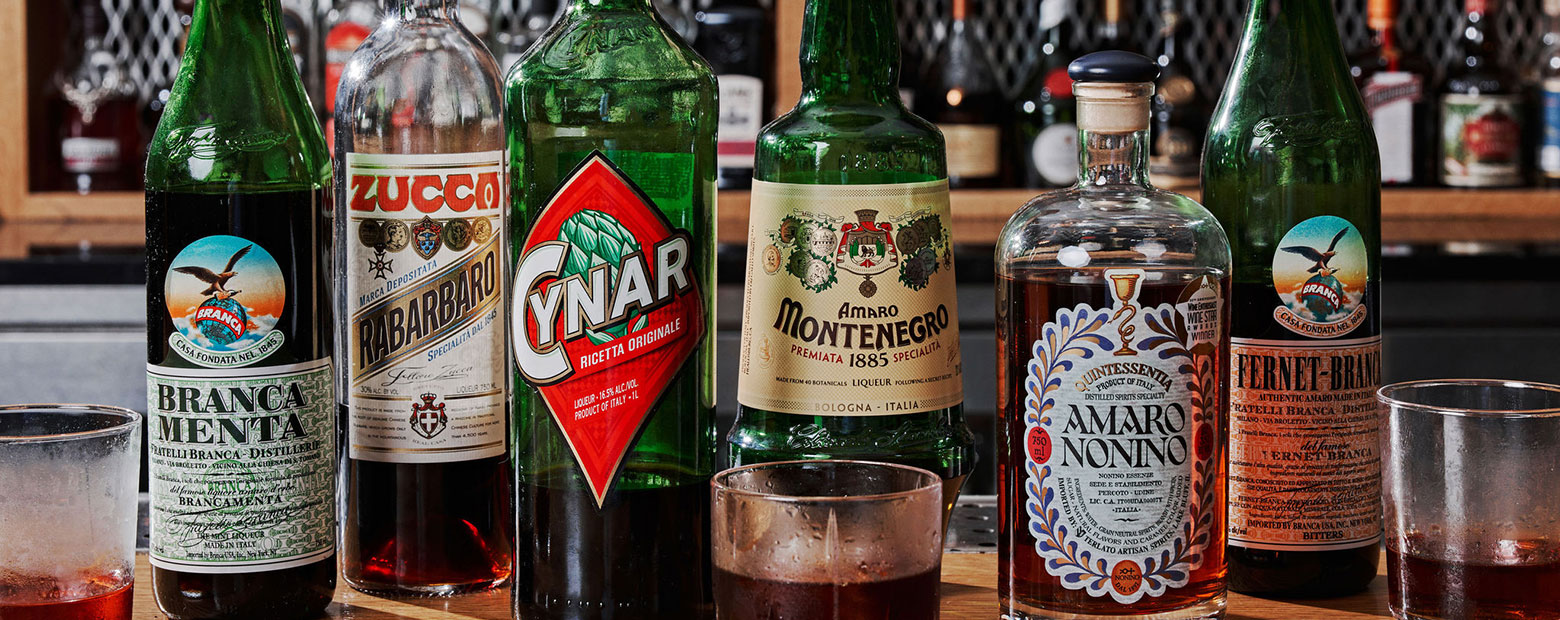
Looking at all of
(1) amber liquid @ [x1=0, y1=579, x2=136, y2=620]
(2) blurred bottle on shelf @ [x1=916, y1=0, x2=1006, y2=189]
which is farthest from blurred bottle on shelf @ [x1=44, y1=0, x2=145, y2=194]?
(1) amber liquid @ [x1=0, y1=579, x2=136, y2=620]

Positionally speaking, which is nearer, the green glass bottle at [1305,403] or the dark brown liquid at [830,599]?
the dark brown liquid at [830,599]

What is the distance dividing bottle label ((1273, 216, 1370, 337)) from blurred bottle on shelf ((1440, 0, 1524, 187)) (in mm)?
1536

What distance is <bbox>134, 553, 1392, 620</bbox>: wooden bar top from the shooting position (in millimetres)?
659

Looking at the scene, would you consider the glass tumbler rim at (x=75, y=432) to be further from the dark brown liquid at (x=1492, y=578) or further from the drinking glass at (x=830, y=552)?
the dark brown liquid at (x=1492, y=578)

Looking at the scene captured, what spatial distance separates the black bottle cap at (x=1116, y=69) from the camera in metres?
0.60

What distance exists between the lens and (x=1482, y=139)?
81.3 inches

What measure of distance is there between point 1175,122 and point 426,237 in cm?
159

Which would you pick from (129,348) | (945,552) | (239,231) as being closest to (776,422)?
(945,552)

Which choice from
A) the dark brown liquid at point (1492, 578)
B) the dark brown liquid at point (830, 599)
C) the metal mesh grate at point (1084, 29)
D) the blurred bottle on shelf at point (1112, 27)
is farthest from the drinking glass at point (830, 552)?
the metal mesh grate at point (1084, 29)

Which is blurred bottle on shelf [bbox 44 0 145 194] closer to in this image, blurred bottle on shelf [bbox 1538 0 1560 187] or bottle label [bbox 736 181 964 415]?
bottle label [bbox 736 181 964 415]

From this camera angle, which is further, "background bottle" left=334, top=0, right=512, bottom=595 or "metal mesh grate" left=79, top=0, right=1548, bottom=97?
"metal mesh grate" left=79, top=0, right=1548, bottom=97

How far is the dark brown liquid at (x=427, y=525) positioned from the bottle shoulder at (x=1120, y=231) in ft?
0.87

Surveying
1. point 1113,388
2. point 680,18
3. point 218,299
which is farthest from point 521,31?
point 1113,388

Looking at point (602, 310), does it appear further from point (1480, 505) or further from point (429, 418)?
point (1480, 505)
